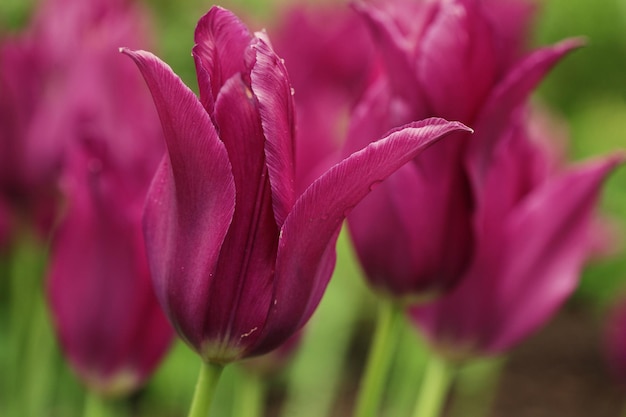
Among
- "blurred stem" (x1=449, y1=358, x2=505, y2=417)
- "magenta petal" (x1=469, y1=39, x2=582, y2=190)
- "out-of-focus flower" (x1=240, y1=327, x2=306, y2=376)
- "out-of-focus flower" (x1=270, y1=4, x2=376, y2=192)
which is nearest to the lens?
"magenta petal" (x1=469, y1=39, x2=582, y2=190)

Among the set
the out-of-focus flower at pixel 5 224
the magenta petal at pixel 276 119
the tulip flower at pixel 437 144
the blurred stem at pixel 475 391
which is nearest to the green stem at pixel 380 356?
the tulip flower at pixel 437 144

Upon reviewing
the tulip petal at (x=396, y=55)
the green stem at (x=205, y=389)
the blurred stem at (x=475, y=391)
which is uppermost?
the tulip petal at (x=396, y=55)

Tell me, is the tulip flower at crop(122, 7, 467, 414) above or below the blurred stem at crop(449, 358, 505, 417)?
above

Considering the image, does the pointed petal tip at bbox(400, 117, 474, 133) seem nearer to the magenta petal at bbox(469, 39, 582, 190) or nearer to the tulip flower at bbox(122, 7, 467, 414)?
the tulip flower at bbox(122, 7, 467, 414)

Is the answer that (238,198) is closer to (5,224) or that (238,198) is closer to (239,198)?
(239,198)

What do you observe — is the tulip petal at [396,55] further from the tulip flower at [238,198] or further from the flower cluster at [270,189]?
the tulip flower at [238,198]

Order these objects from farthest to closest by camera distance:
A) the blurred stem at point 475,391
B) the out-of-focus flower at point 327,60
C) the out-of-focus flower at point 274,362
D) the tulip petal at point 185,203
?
the blurred stem at point 475,391 → the out-of-focus flower at point 327,60 → the out-of-focus flower at point 274,362 → the tulip petal at point 185,203

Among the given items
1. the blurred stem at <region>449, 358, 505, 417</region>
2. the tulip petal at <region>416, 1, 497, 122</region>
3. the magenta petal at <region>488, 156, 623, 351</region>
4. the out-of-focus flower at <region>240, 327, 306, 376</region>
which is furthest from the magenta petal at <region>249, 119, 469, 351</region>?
the blurred stem at <region>449, 358, 505, 417</region>

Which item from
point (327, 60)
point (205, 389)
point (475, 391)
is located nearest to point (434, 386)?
point (205, 389)

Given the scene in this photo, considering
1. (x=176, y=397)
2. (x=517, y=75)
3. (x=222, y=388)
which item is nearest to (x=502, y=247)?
(x=517, y=75)
